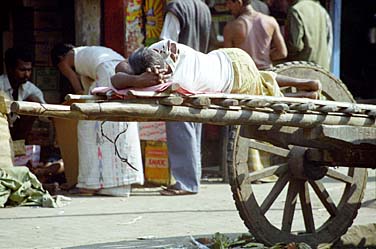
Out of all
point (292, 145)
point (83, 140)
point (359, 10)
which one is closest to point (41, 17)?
point (83, 140)

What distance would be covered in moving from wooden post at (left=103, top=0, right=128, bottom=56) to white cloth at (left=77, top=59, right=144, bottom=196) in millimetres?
1166

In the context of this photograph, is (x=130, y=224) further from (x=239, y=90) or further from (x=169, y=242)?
(x=239, y=90)

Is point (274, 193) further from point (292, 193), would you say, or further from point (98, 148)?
point (98, 148)

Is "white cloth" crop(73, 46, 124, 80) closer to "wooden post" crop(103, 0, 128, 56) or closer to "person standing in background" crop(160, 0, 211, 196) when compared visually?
"person standing in background" crop(160, 0, 211, 196)

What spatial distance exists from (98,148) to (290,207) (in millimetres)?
3048

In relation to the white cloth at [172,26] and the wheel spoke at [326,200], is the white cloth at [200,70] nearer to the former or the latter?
the wheel spoke at [326,200]

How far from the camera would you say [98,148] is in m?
8.38

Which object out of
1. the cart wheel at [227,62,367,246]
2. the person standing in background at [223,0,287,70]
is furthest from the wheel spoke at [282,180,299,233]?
the person standing in background at [223,0,287,70]

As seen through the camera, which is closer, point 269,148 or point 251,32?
point 269,148

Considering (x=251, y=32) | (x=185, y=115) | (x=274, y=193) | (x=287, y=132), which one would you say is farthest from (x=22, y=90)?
(x=185, y=115)

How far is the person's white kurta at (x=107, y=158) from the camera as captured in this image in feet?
27.2

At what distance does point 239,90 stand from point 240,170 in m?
0.52

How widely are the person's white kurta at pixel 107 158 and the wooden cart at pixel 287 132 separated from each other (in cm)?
231

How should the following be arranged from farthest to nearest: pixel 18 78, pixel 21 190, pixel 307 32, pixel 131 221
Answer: pixel 307 32 → pixel 18 78 → pixel 21 190 → pixel 131 221
